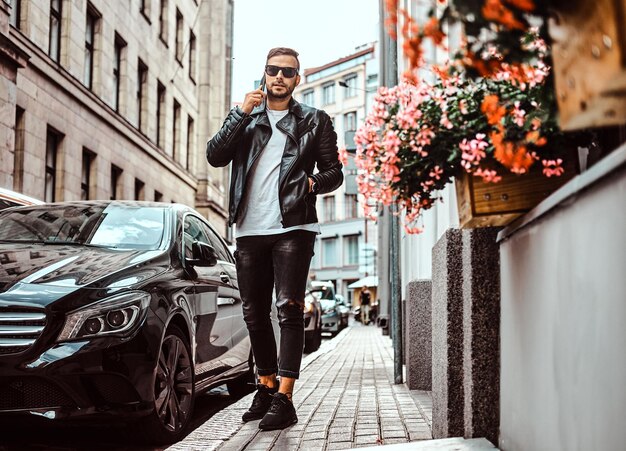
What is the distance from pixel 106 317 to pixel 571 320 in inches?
118

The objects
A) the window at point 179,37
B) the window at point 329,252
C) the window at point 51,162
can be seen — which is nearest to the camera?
the window at point 51,162

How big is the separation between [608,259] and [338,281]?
74261 millimetres

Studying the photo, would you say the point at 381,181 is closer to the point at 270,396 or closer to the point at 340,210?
the point at 270,396

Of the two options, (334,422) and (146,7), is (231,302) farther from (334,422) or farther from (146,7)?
(146,7)

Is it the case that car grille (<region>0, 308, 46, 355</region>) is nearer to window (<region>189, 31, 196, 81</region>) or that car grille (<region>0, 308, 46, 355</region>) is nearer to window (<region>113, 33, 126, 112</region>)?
window (<region>113, 33, 126, 112</region>)

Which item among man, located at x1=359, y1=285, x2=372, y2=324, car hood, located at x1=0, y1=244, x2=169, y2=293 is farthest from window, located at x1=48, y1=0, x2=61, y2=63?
man, located at x1=359, y1=285, x2=372, y2=324

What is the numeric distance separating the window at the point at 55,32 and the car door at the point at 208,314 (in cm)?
1616

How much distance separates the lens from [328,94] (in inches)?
3130

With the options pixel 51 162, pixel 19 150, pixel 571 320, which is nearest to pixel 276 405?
pixel 571 320

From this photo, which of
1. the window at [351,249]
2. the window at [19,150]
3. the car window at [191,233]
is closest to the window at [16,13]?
the window at [19,150]

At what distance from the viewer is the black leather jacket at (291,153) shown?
4910 mm

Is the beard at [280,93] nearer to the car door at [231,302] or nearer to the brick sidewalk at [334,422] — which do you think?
the car door at [231,302]

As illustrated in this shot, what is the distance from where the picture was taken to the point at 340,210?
7488 cm

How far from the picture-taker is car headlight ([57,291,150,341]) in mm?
4457
